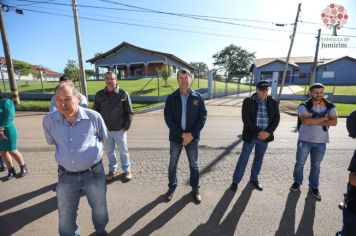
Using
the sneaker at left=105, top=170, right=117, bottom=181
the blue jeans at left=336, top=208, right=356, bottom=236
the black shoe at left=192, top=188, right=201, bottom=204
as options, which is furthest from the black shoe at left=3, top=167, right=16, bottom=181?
the blue jeans at left=336, top=208, right=356, bottom=236

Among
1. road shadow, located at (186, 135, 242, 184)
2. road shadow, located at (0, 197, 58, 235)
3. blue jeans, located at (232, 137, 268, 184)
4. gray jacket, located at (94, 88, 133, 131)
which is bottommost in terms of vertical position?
road shadow, located at (186, 135, 242, 184)

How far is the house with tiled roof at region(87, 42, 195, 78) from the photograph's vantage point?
30.8 meters

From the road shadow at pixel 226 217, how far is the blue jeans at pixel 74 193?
4.03ft

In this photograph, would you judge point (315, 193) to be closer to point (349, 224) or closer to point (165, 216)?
point (349, 224)

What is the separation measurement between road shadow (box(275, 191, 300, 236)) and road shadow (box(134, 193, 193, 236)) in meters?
1.28

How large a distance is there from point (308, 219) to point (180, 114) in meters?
2.27

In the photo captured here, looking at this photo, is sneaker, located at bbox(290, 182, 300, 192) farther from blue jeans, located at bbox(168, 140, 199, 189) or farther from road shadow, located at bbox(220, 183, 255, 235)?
blue jeans, located at bbox(168, 140, 199, 189)

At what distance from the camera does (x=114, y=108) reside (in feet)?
12.0

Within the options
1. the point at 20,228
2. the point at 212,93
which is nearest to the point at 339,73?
the point at 212,93

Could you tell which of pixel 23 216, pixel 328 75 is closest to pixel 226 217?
pixel 23 216

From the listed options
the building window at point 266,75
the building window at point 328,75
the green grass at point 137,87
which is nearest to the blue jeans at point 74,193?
the green grass at point 137,87

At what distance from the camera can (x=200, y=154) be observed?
5406 mm

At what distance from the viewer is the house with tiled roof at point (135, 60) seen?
101 ft

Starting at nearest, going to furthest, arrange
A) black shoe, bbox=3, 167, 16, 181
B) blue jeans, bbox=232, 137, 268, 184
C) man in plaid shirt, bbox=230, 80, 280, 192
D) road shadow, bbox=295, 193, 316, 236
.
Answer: road shadow, bbox=295, 193, 316, 236 < man in plaid shirt, bbox=230, 80, 280, 192 < blue jeans, bbox=232, 137, 268, 184 < black shoe, bbox=3, 167, 16, 181
